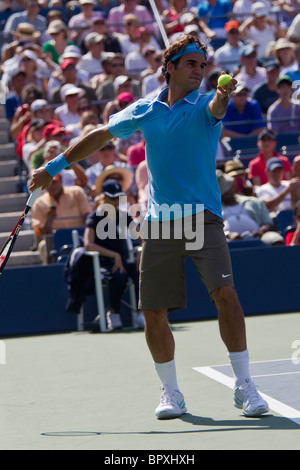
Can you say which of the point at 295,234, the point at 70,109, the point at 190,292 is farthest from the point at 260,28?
the point at 190,292

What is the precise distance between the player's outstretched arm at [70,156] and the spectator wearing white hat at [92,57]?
10955 millimetres

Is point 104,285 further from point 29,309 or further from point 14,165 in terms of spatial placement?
point 14,165

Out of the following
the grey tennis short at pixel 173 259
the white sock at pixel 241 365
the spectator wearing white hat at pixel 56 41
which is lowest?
the white sock at pixel 241 365

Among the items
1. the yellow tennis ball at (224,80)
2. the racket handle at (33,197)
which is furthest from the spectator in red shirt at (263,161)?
the yellow tennis ball at (224,80)

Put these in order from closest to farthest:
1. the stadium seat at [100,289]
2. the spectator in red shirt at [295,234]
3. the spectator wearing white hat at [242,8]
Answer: the stadium seat at [100,289] < the spectator in red shirt at [295,234] < the spectator wearing white hat at [242,8]

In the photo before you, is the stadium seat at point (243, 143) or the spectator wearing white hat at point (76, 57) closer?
the stadium seat at point (243, 143)

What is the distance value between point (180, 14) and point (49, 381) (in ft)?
41.0

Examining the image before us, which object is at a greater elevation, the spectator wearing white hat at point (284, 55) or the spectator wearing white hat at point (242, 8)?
the spectator wearing white hat at point (242, 8)

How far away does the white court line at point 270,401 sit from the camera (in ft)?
18.2

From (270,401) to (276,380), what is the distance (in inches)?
29.9

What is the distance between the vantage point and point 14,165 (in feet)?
48.3

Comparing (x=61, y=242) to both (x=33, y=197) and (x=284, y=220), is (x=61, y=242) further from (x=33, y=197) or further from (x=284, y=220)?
(x=33, y=197)

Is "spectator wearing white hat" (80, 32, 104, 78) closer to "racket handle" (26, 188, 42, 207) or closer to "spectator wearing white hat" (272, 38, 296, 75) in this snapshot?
"spectator wearing white hat" (272, 38, 296, 75)

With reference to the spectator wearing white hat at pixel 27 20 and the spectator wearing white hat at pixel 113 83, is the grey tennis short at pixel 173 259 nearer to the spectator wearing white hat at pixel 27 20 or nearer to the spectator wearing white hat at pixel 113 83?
the spectator wearing white hat at pixel 113 83
